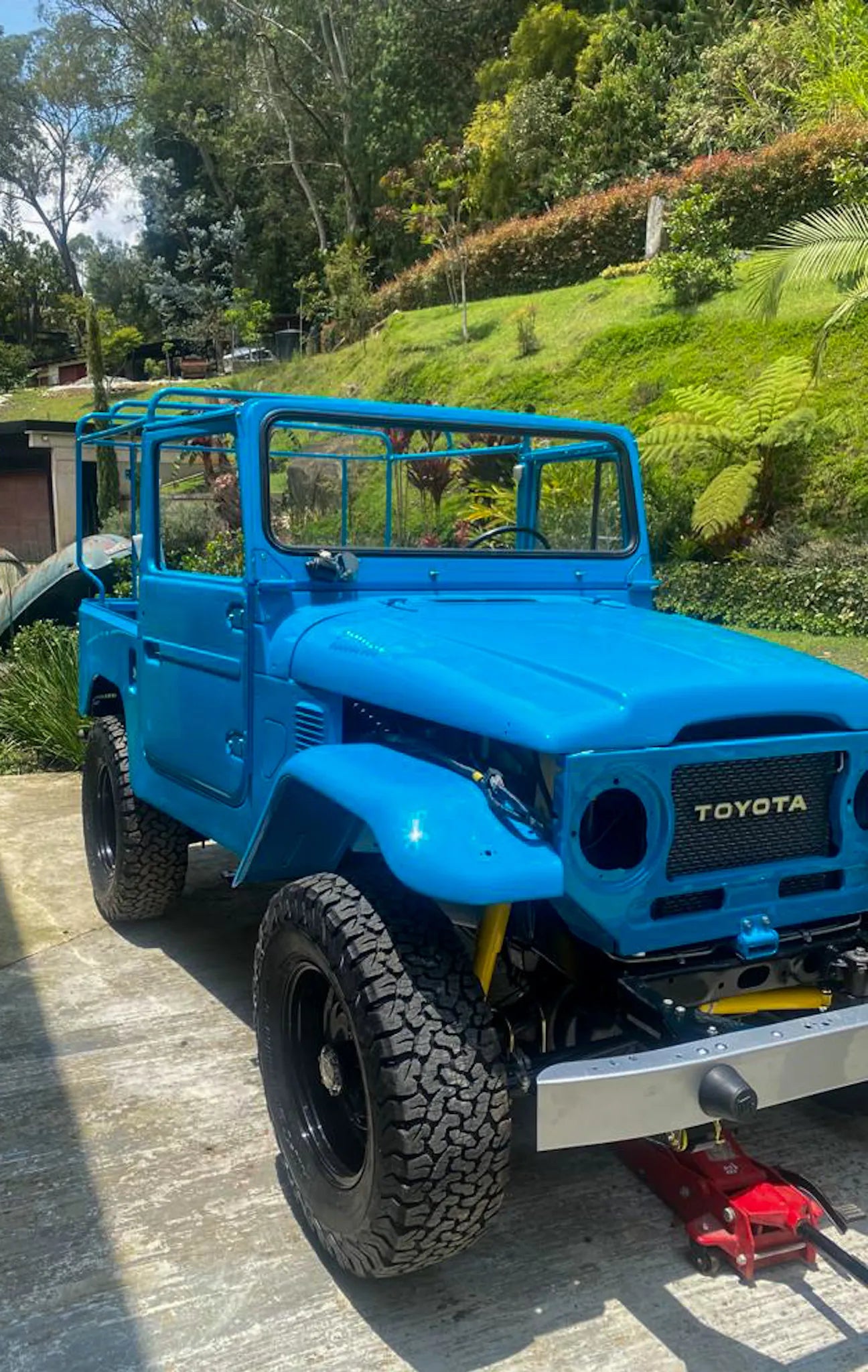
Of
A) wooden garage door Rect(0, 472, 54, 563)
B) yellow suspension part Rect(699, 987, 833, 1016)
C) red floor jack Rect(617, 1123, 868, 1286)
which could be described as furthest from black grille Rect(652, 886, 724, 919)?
wooden garage door Rect(0, 472, 54, 563)

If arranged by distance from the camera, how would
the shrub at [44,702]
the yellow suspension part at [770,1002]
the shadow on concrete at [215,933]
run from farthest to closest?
the shrub at [44,702] < the shadow on concrete at [215,933] < the yellow suspension part at [770,1002]

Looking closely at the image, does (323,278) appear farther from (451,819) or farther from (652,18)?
(451,819)

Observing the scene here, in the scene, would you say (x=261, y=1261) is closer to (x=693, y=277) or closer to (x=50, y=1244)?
(x=50, y=1244)

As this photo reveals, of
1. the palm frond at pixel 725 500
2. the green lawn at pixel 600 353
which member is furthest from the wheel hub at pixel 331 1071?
the green lawn at pixel 600 353

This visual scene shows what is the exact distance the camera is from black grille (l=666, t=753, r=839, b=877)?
92.2 inches

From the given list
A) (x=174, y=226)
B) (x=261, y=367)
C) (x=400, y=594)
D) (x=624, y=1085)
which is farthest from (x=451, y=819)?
(x=174, y=226)

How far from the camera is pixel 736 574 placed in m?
11.0

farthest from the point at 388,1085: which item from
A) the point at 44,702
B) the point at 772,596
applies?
the point at 772,596

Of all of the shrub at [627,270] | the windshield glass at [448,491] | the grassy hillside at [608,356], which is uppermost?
the shrub at [627,270]

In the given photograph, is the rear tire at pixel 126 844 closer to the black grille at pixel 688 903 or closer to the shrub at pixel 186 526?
the shrub at pixel 186 526

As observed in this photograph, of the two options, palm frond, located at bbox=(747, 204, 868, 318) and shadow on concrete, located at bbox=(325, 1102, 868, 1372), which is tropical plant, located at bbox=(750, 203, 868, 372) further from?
shadow on concrete, located at bbox=(325, 1102, 868, 1372)

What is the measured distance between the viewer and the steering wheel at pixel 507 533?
3.85 meters

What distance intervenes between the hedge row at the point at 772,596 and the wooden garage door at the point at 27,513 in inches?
455

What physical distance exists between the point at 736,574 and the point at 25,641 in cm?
682
